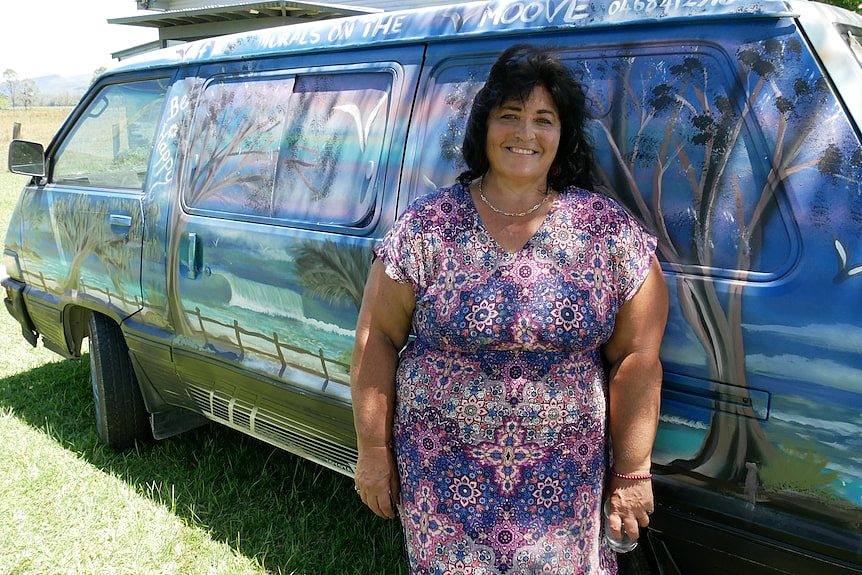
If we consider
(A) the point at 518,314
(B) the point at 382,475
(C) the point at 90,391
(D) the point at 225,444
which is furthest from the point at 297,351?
(C) the point at 90,391

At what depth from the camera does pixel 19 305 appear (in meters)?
4.47

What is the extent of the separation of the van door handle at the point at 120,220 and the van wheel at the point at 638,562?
2.55m

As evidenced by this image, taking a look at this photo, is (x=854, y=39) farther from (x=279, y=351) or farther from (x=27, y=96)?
(x=27, y=96)

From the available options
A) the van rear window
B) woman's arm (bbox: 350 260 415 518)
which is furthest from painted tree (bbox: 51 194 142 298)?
the van rear window

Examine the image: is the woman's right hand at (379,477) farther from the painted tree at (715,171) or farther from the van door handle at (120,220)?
the van door handle at (120,220)

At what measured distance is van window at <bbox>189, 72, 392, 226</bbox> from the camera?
2.57 metres

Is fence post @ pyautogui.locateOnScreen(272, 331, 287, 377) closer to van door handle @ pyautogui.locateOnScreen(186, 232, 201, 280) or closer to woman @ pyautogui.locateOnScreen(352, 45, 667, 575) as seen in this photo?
van door handle @ pyautogui.locateOnScreen(186, 232, 201, 280)

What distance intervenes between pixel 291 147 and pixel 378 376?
121 cm

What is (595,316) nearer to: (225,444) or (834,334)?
(834,334)

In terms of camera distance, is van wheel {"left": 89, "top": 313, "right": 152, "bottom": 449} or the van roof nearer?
the van roof

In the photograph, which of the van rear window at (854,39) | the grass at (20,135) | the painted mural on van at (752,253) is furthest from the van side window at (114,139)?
the grass at (20,135)

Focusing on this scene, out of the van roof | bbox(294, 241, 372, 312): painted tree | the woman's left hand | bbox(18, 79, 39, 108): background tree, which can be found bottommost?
Result: bbox(18, 79, 39, 108): background tree

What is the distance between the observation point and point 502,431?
5.98ft

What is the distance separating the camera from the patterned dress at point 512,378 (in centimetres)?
179
